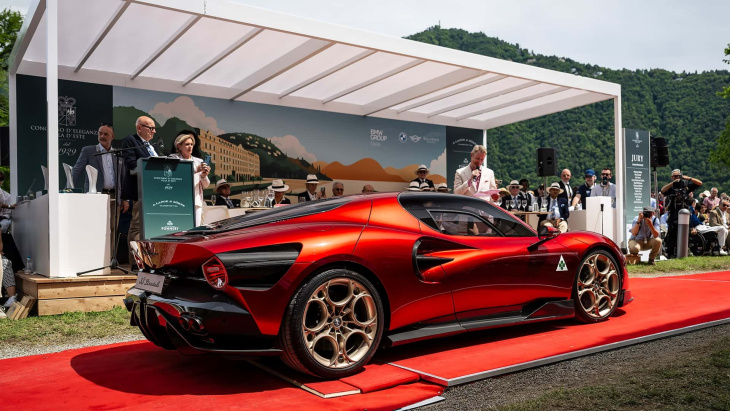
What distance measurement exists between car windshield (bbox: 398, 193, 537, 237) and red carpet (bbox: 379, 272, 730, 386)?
0.83 m

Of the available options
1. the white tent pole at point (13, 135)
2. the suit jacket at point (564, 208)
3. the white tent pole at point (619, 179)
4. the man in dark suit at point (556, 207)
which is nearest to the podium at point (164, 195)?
the white tent pole at point (13, 135)

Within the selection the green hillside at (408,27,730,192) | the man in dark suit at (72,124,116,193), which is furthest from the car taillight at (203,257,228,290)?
the green hillside at (408,27,730,192)

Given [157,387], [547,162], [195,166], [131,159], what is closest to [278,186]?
[195,166]

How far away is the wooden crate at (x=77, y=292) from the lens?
243 inches

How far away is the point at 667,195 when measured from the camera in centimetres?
1406

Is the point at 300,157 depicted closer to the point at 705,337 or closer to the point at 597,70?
the point at 705,337

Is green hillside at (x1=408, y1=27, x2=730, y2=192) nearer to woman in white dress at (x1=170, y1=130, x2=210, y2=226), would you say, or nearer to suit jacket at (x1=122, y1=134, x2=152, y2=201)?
woman in white dress at (x1=170, y1=130, x2=210, y2=226)

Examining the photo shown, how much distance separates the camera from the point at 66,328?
555cm

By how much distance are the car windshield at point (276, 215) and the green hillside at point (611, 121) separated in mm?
24519

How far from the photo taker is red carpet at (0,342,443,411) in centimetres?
328

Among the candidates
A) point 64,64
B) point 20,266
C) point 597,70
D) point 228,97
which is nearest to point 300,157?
point 228,97

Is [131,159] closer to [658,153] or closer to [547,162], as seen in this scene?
[547,162]

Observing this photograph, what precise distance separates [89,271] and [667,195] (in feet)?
41.1

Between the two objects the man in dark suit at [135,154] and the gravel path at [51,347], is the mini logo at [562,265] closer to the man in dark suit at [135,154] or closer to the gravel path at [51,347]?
the gravel path at [51,347]
